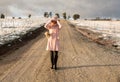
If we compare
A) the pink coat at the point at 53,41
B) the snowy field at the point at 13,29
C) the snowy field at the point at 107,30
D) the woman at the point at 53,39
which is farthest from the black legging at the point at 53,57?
the snowy field at the point at 107,30

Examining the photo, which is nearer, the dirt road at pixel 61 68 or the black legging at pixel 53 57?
the dirt road at pixel 61 68

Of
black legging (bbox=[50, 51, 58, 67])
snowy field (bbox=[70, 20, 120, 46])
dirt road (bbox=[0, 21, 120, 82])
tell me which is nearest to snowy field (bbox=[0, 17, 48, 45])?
dirt road (bbox=[0, 21, 120, 82])

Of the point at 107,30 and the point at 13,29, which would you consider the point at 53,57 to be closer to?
the point at 13,29

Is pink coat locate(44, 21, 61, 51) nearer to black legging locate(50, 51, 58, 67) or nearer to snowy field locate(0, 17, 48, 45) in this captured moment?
black legging locate(50, 51, 58, 67)

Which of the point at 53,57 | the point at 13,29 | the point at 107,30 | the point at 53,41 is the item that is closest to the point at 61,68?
the point at 53,57

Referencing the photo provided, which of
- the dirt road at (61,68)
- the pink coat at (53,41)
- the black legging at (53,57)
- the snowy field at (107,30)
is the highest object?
the pink coat at (53,41)

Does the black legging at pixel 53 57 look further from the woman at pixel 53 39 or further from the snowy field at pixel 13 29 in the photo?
the snowy field at pixel 13 29

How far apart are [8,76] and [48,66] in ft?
8.20

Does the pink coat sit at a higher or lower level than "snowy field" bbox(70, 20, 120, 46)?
higher

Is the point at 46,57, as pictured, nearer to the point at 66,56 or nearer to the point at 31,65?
the point at 66,56

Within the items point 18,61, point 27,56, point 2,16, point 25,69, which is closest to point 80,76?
point 25,69

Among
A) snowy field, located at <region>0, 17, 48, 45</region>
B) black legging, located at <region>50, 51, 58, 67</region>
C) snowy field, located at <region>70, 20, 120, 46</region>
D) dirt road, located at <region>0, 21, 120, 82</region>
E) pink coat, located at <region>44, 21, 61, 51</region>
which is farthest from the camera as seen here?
snowy field, located at <region>70, 20, 120, 46</region>

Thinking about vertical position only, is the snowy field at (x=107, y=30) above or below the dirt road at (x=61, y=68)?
below

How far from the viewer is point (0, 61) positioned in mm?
15484
